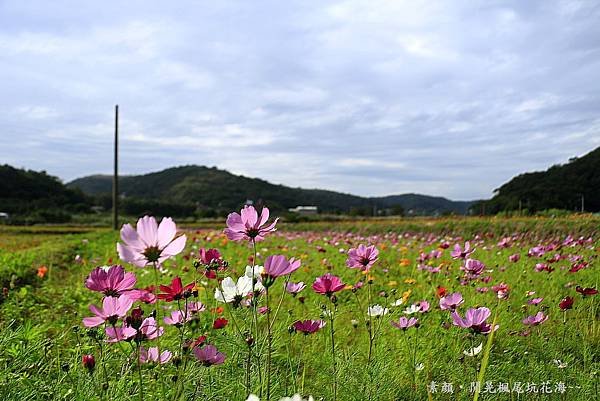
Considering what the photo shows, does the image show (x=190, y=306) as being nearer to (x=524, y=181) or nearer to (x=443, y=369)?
(x=443, y=369)

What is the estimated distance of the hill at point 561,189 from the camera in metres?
12.1

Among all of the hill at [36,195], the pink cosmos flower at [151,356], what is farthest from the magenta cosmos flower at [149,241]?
the hill at [36,195]

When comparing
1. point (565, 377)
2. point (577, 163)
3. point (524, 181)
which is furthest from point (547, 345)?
point (524, 181)

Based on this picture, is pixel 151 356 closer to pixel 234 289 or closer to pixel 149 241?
pixel 234 289

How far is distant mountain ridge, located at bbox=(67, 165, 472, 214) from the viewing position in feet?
174

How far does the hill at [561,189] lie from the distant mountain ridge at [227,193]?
25455 millimetres

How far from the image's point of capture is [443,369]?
6.82 feet

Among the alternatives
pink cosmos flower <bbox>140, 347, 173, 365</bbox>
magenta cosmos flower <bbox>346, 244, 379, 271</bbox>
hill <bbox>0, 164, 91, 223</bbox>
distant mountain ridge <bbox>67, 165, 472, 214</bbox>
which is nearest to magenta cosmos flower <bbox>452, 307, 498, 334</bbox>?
magenta cosmos flower <bbox>346, 244, 379, 271</bbox>

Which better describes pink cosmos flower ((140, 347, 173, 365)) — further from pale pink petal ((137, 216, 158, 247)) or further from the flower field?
pale pink petal ((137, 216, 158, 247))

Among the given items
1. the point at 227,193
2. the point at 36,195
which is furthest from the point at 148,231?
the point at 227,193

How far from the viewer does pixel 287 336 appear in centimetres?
248

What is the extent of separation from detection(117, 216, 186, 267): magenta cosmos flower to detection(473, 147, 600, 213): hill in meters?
10.7

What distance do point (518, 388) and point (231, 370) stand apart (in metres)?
0.97

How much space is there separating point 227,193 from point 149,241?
53.6 meters
